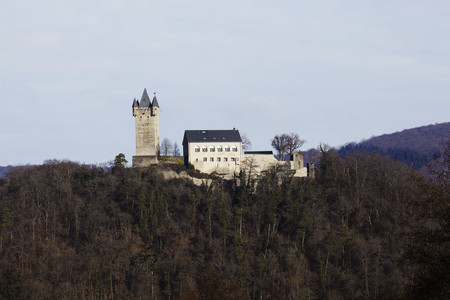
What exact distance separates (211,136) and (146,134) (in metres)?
8.00

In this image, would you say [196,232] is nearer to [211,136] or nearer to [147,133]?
[211,136]

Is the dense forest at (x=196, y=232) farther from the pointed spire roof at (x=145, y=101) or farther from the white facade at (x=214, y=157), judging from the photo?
the pointed spire roof at (x=145, y=101)

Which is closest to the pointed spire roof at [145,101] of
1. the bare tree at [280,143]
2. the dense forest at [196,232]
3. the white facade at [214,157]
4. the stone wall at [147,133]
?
the stone wall at [147,133]

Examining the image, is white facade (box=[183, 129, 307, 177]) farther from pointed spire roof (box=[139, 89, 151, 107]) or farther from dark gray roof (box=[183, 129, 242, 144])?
pointed spire roof (box=[139, 89, 151, 107])

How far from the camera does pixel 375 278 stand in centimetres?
6694

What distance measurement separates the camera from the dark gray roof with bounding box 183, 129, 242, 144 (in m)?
79.7

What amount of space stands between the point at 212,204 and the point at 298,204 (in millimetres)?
10174

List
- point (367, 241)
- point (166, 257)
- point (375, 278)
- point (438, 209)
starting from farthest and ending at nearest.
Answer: point (367, 241)
point (166, 257)
point (375, 278)
point (438, 209)

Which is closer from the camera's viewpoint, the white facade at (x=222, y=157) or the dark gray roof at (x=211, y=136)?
the white facade at (x=222, y=157)

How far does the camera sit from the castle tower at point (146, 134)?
79875mm

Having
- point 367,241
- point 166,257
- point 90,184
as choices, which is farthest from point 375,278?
point 90,184

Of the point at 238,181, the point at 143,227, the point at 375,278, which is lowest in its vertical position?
the point at 375,278

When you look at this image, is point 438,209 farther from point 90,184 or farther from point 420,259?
point 90,184

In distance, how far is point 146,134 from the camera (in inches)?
3174
